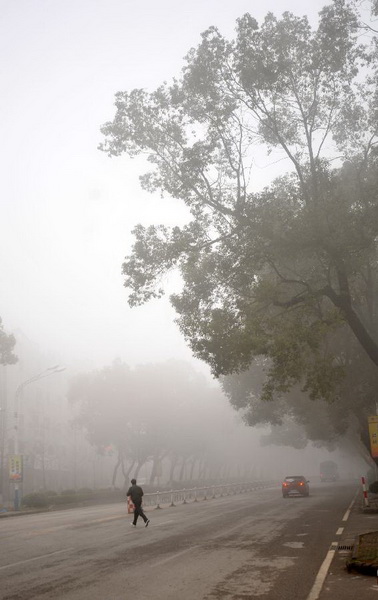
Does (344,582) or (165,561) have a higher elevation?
(165,561)

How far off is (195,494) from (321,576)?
35.4 m

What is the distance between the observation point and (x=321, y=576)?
9859 mm

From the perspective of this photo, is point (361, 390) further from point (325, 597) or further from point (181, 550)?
point (325, 597)

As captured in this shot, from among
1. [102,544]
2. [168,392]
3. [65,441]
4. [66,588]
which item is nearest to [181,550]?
[102,544]

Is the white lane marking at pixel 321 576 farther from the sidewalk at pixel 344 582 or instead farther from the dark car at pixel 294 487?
the dark car at pixel 294 487

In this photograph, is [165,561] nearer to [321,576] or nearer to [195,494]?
[321,576]

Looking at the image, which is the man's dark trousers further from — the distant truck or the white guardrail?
the distant truck

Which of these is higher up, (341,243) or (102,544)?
(341,243)

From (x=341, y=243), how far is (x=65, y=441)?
89678 millimetres

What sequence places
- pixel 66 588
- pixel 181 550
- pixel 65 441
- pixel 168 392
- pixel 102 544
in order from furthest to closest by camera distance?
pixel 65 441
pixel 168 392
pixel 102 544
pixel 181 550
pixel 66 588

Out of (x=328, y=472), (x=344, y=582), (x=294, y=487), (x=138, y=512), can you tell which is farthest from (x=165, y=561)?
(x=328, y=472)

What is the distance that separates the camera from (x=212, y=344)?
57.6 feet

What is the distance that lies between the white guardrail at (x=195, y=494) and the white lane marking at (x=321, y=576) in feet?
75.3

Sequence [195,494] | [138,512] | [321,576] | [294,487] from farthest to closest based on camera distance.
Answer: [195,494] → [294,487] → [138,512] → [321,576]
